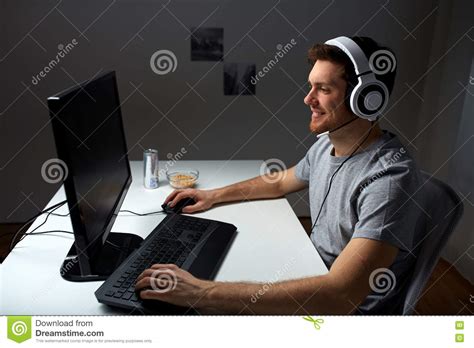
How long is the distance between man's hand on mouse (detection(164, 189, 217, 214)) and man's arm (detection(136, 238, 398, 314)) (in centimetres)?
38

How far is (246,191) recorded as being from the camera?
51.4 inches

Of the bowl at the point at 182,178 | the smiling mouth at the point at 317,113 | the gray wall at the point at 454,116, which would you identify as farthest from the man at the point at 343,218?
the gray wall at the point at 454,116

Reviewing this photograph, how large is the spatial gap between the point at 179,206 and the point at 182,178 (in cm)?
18

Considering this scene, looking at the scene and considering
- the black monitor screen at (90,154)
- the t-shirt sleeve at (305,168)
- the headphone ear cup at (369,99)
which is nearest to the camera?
the black monitor screen at (90,154)

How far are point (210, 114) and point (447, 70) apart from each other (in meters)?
1.15

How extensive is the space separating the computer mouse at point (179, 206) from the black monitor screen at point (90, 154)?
146 millimetres

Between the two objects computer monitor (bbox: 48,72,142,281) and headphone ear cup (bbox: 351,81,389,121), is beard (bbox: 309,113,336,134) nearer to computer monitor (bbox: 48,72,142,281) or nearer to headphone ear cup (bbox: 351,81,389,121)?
headphone ear cup (bbox: 351,81,389,121)

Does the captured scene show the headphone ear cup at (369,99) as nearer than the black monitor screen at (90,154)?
No

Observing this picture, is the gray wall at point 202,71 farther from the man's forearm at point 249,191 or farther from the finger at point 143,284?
the finger at point 143,284

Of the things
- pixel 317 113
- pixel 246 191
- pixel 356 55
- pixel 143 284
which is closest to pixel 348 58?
pixel 356 55

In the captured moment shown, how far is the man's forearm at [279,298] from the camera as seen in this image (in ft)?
2.63

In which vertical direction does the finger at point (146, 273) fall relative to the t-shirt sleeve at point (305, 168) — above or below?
below

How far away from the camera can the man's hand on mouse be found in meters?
1.21
